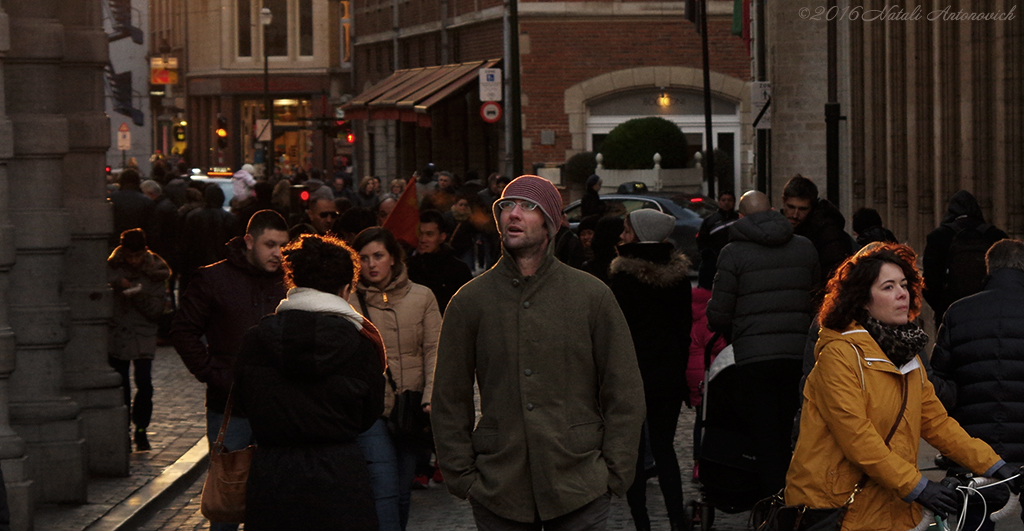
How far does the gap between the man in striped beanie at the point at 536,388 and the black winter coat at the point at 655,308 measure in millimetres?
3029

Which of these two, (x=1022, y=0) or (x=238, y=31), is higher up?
(x=238, y=31)

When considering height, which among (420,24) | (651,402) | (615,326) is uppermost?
(420,24)

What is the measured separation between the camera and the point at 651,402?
8.38 meters

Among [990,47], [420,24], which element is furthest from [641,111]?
[990,47]

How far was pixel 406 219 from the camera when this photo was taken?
35.2 ft

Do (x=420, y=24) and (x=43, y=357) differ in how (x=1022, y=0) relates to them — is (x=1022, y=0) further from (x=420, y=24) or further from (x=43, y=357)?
(x=420, y=24)

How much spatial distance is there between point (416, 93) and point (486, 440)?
35847mm

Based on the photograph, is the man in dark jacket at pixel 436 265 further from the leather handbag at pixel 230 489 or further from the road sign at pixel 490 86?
the road sign at pixel 490 86

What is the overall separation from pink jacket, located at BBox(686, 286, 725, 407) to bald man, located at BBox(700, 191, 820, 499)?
0.87 meters

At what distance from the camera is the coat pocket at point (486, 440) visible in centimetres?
522

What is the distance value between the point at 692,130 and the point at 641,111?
1370mm

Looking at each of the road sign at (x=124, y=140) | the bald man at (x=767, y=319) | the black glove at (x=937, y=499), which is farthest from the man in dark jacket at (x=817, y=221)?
the road sign at (x=124, y=140)

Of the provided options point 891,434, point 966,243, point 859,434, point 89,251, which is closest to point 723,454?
point 891,434

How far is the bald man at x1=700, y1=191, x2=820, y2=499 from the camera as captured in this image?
324 inches
